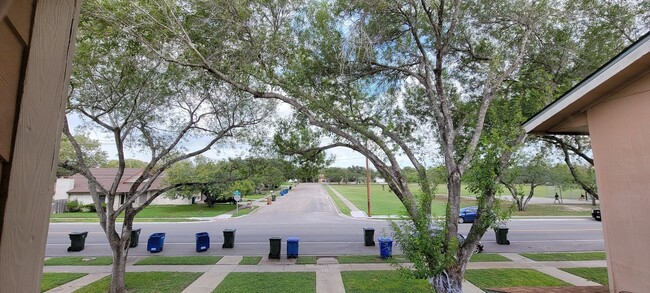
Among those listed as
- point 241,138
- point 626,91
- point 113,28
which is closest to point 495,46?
point 626,91

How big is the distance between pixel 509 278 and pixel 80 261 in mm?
15715

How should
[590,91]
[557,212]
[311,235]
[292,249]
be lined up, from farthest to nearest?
[557,212], [311,235], [292,249], [590,91]

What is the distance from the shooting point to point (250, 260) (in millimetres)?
12633

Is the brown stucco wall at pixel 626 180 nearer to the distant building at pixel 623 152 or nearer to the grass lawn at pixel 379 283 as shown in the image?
the distant building at pixel 623 152

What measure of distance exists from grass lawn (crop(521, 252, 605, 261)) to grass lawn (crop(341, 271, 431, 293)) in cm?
649

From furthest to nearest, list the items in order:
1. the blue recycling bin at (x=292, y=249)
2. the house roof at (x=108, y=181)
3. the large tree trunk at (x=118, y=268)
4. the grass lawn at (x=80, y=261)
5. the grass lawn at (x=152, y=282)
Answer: the house roof at (x=108, y=181) < the blue recycling bin at (x=292, y=249) < the grass lawn at (x=80, y=261) < the grass lawn at (x=152, y=282) < the large tree trunk at (x=118, y=268)

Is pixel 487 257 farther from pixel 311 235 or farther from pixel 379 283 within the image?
pixel 311 235

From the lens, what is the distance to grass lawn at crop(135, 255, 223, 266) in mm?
12336

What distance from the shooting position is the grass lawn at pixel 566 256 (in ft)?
41.6

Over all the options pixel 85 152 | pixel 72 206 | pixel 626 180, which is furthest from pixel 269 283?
pixel 72 206

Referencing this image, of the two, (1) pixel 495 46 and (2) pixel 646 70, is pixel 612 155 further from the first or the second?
(1) pixel 495 46

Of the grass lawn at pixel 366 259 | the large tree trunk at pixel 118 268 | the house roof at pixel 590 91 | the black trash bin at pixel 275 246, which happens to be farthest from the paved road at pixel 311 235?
the house roof at pixel 590 91

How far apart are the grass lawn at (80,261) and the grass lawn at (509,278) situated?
13430 millimetres

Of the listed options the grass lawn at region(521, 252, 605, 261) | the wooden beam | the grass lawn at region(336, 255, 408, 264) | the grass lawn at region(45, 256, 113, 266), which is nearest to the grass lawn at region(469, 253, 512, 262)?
the grass lawn at region(521, 252, 605, 261)
